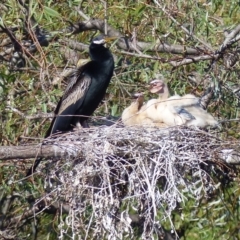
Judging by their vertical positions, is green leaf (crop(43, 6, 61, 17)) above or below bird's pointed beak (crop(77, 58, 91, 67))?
above

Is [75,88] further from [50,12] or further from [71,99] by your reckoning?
[50,12]

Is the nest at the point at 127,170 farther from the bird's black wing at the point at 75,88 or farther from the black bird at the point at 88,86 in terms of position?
the black bird at the point at 88,86

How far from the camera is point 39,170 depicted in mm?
6855

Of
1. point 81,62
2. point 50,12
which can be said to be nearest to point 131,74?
point 81,62

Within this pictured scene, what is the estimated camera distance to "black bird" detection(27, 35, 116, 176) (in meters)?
7.29

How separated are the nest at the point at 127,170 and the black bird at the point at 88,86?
2.62 feet

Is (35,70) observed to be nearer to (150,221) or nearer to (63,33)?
(63,33)

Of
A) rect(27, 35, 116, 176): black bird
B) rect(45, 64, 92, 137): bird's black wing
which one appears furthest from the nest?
rect(27, 35, 116, 176): black bird

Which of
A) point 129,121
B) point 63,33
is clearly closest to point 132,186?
point 129,121

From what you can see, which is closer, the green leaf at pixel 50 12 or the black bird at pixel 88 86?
the green leaf at pixel 50 12

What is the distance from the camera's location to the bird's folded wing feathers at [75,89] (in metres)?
7.21

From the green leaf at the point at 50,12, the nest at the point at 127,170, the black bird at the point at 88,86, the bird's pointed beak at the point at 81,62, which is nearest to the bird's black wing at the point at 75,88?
the black bird at the point at 88,86

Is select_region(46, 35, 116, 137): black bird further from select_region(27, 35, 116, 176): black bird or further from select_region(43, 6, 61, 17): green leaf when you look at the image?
select_region(43, 6, 61, 17): green leaf

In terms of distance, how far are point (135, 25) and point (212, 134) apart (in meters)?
1.17
